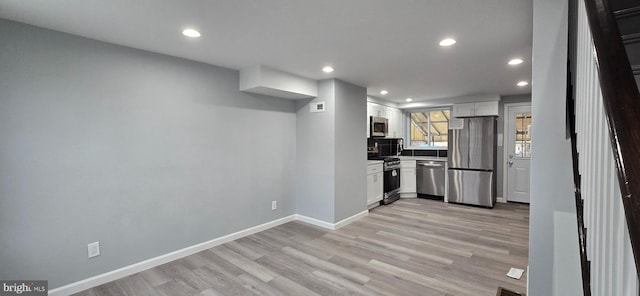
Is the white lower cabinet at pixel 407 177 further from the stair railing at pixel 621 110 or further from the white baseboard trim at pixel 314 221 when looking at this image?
the stair railing at pixel 621 110

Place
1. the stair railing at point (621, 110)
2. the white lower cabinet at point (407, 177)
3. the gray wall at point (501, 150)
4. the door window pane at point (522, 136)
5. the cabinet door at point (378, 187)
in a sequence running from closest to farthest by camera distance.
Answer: the stair railing at point (621, 110), the cabinet door at point (378, 187), the door window pane at point (522, 136), the gray wall at point (501, 150), the white lower cabinet at point (407, 177)

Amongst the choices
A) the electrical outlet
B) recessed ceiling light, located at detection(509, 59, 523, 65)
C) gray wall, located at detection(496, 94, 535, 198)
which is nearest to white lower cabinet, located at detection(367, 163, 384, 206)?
gray wall, located at detection(496, 94, 535, 198)

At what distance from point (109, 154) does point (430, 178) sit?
5.47 meters

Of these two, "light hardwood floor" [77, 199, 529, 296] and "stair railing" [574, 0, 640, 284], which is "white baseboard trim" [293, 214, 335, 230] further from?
"stair railing" [574, 0, 640, 284]

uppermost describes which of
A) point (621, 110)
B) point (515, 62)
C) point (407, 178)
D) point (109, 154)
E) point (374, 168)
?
point (515, 62)

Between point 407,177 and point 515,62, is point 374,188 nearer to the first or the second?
point 407,177

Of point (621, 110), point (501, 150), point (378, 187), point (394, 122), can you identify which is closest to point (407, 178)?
point (378, 187)

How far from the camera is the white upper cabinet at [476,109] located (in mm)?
5089

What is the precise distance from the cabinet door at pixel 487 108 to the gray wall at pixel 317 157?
315 centimetres

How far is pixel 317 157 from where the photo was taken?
407cm

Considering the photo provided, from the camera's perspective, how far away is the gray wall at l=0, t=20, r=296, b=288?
209cm

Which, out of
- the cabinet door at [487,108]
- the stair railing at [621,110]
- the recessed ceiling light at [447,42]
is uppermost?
the recessed ceiling light at [447,42]

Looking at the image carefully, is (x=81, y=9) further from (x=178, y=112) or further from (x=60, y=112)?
(x=178, y=112)

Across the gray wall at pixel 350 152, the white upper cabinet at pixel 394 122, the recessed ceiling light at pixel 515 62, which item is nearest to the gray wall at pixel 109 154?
the gray wall at pixel 350 152
